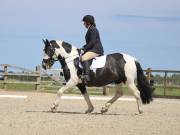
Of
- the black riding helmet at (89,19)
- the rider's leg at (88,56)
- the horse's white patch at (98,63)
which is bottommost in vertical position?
the horse's white patch at (98,63)

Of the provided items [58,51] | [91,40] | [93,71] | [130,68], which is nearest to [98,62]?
[93,71]

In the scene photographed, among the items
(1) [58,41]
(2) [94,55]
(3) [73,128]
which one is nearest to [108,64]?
(2) [94,55]

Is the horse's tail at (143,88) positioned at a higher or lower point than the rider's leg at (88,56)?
lower

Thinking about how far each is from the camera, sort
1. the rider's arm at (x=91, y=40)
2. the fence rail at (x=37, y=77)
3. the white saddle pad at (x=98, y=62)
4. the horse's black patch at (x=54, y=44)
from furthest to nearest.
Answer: the fence rail at (x=37, y=77) < the horse's black patch at (x=54, y=44) < the white saddle pad at (x=98, y=62) < the rider's arm at (x=91, y=40)

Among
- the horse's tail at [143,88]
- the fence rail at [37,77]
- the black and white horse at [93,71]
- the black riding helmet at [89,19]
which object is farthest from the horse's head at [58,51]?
the fence rail at [37,77]

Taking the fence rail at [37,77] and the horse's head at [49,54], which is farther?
the fence rail at [37,77]

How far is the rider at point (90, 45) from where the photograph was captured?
46.5 ft

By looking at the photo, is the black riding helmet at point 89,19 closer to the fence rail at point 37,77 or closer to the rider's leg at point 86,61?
the rider's leg at point 86,61

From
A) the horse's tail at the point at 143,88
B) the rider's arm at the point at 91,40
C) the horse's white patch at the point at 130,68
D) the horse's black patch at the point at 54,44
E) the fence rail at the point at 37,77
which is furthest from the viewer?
the fence rail at the point at 37,77

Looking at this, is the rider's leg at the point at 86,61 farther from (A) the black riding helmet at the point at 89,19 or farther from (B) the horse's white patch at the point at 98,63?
(A) the black riding helmet at the point at 89,19

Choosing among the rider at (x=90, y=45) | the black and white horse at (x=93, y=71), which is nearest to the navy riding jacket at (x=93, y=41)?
the rider at (x=90, y=45)

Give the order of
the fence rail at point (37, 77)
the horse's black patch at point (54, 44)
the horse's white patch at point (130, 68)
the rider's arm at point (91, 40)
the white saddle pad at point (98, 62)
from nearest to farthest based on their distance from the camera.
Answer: the rider's arm at point (91, 40) < the white saddle pad at point (98, 62) < the horse's white patch at point (130, 68) < the horse's black patch at point (54, 44) < the fence rail at point (37, 77)

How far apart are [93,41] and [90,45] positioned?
0.12 metres

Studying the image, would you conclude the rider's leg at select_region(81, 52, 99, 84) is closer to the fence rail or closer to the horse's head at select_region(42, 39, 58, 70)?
the horse's head at select_region(42, 39, 58, 70)
